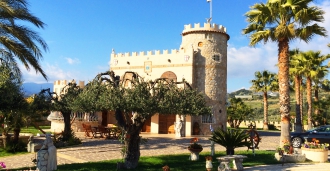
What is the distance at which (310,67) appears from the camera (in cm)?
Answer: 2558

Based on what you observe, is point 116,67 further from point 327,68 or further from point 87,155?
point 327,68

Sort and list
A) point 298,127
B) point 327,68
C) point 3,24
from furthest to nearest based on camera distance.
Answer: point 327,68 → point 298,127 → point 3,24

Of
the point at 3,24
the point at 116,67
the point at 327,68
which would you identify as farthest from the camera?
the point at 116,67

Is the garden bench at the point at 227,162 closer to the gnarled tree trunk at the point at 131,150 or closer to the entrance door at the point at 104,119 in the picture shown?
the gnarled tree trunk at the point at 131,150

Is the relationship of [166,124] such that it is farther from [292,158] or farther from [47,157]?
[47,157]

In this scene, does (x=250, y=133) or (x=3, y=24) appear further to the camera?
(x=250, y=133)

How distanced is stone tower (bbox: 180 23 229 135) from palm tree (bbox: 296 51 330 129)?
6.75 m

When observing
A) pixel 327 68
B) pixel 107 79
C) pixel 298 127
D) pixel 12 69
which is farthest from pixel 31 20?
pixel 327 68

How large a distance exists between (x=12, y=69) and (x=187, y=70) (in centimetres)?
1549

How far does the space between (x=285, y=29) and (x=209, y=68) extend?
450 inches

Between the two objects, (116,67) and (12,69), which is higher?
(116,67)

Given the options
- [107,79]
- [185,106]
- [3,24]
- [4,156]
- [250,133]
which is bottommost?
[4,156]

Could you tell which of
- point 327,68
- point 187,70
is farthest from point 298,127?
point 187,70

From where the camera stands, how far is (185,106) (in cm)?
1004
